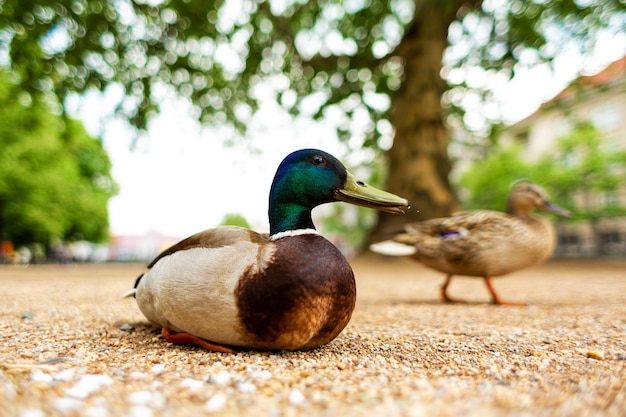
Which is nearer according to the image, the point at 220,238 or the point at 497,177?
the point at 220,238

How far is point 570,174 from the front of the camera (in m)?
23.2

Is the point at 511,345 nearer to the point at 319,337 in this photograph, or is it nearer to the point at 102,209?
the point at 319,337

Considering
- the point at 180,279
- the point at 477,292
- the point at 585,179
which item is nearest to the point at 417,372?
the point at 180,279

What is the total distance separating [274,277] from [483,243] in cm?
263

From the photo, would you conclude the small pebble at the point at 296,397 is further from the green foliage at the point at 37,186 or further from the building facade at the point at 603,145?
the green foliage at the point at 37,186

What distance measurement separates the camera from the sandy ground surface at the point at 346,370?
1404 mm

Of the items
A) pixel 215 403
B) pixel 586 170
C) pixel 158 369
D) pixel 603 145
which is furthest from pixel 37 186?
pixel 603 145

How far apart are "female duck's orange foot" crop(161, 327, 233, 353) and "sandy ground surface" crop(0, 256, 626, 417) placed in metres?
0.04

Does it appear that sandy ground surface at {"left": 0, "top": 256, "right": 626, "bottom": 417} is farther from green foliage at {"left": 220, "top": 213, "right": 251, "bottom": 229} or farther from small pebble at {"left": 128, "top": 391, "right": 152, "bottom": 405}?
green foliage at {"left": 220, "top": 213, "right": 251, "bottom": 229}

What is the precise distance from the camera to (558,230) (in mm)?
29094

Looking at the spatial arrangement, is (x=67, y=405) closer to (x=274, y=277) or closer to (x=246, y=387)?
(x=246, y=387)

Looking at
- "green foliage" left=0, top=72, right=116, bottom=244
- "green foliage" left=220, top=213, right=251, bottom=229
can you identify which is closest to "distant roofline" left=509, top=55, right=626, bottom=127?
"green foliage" left=0, top=72, right=116, bottom=244

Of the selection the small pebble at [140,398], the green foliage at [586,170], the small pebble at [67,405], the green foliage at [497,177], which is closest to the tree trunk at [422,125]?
the small pebble at [140,398]

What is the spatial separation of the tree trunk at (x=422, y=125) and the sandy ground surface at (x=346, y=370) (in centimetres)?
615
